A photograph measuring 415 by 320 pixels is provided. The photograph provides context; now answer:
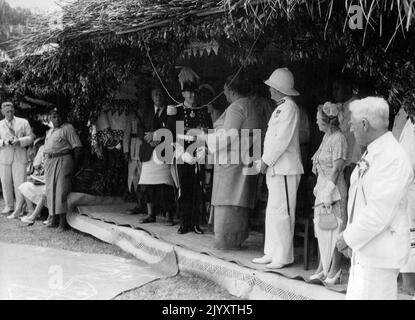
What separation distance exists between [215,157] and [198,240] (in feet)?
3.50

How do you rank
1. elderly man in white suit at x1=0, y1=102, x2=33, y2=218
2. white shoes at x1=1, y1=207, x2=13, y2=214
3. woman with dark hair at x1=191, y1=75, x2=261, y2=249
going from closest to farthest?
woman with dark hair at x1=191, y1=75, x2=261, y2=249 → elderly man in white suit at x1=0, y1=102, x2=33, y2=218 → white shoes at x1=1, y1=207, x2=13, y2=214

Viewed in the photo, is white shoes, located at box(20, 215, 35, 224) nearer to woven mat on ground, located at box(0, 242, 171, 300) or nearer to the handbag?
woven mat on ground, located at box(0, 242, 171, 300)

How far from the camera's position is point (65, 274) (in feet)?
18.5

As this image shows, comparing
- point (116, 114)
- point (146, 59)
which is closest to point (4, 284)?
point (146, 59)

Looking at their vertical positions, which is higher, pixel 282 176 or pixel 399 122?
pixel 399 122

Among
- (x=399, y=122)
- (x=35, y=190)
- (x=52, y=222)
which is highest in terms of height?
(x=399, y=122)

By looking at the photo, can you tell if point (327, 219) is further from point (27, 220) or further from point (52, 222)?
point (27, 220)

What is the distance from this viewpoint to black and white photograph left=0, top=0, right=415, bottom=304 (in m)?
3.74

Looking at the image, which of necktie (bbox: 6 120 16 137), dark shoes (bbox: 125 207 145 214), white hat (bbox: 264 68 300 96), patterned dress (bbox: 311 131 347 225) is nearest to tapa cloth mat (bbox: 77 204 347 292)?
dark shoes (bbox: 125 207 145 214)

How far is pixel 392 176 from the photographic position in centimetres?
288

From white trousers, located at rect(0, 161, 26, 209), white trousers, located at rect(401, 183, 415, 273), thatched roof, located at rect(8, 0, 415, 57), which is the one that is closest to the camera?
thatched roof, located at rect(8, 0, 415, 57)

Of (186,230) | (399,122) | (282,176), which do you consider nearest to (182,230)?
(186,230)
